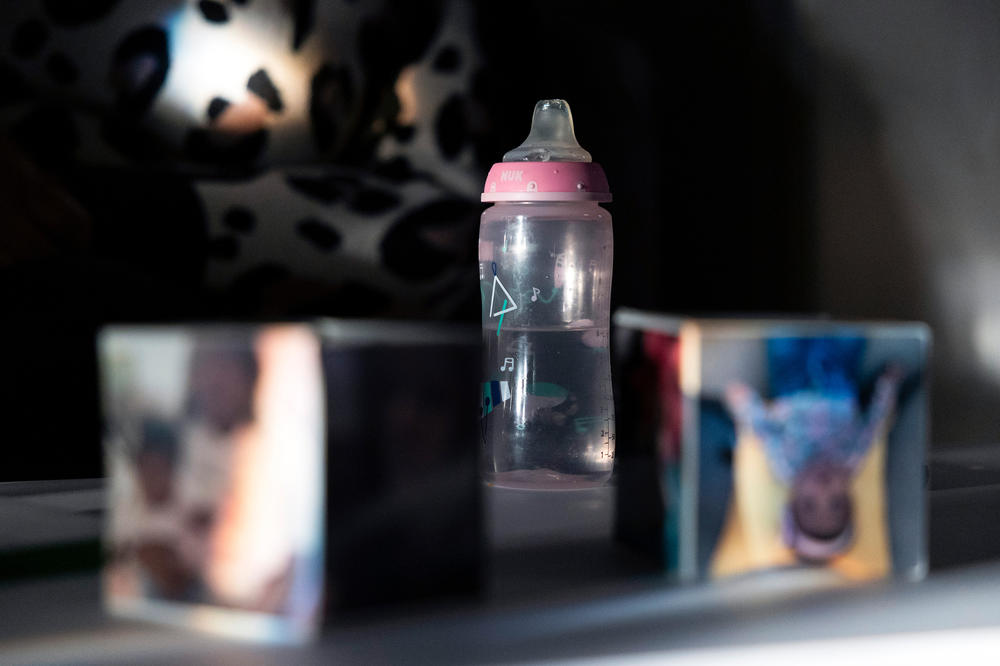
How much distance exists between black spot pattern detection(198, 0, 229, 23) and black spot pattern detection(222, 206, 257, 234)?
0.31 m

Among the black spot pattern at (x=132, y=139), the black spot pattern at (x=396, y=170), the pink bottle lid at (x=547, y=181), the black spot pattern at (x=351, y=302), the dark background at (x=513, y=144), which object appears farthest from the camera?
the black spot pattern at (x=396, y=170)

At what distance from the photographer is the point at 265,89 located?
1679mm

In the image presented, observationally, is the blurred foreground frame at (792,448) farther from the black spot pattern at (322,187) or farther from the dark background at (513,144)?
the black spot pattern at (322,187)

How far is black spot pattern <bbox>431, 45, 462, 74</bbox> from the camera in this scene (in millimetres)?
1860

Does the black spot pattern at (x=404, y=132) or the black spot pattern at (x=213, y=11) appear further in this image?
the black spot pattern at (x=404, y=132)

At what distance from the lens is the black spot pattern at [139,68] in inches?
61.6

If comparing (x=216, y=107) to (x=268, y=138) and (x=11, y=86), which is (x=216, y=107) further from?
(x=11, y=86)

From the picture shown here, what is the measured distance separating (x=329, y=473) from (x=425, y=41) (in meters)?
1.55

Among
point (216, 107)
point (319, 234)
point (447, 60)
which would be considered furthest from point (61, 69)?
point (447, 60)

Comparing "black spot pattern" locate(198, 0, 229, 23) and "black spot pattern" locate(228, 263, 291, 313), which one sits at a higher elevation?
"black spot pattern" locate(198, 0, 229, 23)

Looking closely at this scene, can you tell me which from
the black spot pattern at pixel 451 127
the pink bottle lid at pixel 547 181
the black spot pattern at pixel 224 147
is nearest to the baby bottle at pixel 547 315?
the pink bottle lid at pixel 547 181

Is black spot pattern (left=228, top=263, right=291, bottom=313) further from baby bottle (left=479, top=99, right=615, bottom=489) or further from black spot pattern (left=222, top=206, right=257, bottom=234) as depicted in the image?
baby bottle (left=479, top=99, right=615, bottom=489)

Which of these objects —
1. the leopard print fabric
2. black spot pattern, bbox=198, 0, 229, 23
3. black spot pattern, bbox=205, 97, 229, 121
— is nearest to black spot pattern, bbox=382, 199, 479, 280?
the leopard print fabric

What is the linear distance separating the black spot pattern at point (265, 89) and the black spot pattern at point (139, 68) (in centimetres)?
14
